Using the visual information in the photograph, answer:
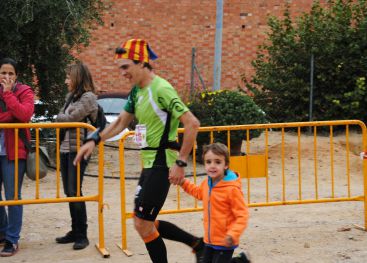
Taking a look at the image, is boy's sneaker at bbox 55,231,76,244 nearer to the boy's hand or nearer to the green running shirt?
the green running shirt

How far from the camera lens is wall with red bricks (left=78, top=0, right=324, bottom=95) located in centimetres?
2294

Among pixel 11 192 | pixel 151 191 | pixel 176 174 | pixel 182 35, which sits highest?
pixel 182 35

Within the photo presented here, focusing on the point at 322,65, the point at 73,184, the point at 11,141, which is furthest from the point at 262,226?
the point at 322,65

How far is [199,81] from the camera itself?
2327 centimetres

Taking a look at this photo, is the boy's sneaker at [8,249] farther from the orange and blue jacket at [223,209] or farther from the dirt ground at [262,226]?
Answer: the orange and blue jacket at [223,209]

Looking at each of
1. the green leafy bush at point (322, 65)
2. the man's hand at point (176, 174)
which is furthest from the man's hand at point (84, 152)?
the green leafy bush at point (322, 65)

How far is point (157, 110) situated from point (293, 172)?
7.29 m

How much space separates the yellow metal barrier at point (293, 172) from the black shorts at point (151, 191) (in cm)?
149

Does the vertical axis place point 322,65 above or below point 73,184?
above

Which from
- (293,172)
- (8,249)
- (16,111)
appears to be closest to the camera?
(16,111)

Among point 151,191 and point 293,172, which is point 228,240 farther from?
point 293,172

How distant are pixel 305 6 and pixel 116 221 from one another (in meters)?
16.7

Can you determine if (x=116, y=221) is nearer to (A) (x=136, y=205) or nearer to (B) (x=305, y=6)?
(A) (x=136, y=205)

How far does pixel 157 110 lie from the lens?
5.18 meters
